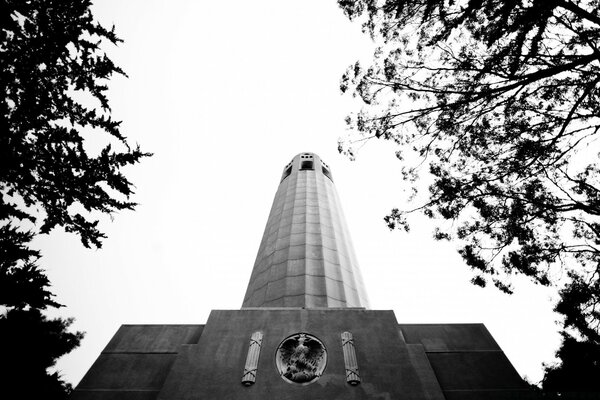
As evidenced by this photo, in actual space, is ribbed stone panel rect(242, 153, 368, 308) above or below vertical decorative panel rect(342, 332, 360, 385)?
above

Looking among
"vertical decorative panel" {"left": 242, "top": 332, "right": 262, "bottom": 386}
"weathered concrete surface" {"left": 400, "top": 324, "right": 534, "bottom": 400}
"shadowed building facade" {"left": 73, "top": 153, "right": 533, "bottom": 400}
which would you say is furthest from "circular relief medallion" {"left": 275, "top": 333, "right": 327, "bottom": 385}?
"weathered concrete surface" {"left": 400, "top": 324, "right": 534, "bottom": 400}

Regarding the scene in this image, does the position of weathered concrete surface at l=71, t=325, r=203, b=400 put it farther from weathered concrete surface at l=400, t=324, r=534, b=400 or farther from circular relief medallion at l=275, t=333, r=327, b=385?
weathered concrete surface at l=400, t=324, r=534, b=400

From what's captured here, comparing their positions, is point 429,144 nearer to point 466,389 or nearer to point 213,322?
point 466,389

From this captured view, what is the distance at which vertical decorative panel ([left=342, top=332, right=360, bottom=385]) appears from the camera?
769 centimetres

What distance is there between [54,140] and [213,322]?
6.23 meters

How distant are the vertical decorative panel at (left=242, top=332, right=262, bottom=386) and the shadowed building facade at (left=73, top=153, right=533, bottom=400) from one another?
0.02 m

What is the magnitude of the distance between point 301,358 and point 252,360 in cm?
119

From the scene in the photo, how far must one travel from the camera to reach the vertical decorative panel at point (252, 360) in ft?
25.3

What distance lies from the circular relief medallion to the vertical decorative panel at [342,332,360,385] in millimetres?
529

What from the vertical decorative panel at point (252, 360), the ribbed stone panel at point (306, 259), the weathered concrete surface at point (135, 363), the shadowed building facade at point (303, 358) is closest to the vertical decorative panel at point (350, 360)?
the shadowed building facade at point (303, 358)

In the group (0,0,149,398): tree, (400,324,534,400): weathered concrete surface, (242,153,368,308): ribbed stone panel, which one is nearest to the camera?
(0,0,149,398): tree

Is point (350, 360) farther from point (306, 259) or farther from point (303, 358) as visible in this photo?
point (306, 259)

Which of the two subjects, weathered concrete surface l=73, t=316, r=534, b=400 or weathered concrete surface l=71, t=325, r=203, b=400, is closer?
weathered concrete surface l=73, t=316, r=534, b=400

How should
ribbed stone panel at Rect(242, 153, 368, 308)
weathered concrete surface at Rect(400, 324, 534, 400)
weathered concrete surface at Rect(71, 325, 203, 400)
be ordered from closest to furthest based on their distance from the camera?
weathered concrete surface at Rect(400, 324, 534, 400) < weathered concrete surface at Rect(71, 325, 203, 400) < ribbed stone panel at Rect(242, 153, 368, 308)
